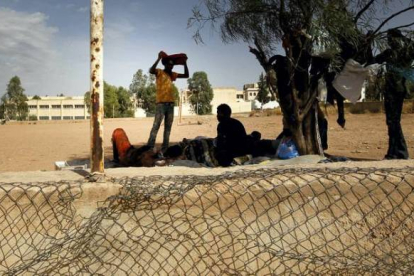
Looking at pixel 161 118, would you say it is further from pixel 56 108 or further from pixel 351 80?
pixel 56 108

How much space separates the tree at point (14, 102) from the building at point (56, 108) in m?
17.1

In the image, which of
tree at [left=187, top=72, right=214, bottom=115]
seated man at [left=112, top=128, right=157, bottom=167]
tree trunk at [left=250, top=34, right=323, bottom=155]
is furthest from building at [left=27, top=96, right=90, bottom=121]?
tree trunk at [left=250, top=34, right=323, bottom=155]

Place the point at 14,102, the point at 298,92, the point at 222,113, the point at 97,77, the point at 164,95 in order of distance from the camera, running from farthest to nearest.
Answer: the point at 14,102 < the point at 164,95 < the point at 222,113 < the point at 298,92 < the point at 97,77

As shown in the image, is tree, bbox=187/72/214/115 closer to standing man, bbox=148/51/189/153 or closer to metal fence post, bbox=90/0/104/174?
standing man, bbox=148/51/189/153

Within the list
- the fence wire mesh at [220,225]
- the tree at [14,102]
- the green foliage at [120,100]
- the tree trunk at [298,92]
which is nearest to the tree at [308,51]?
the tree trunk at [298,92]

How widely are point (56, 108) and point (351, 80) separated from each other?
80.5m

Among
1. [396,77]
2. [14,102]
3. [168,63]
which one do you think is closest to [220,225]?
[396,77]

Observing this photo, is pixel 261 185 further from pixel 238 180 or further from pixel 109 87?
pixel 109 87

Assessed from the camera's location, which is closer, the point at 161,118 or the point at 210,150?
the point at 210,150

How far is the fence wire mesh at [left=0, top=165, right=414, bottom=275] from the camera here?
2.43 metres

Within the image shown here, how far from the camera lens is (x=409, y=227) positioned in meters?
2.73

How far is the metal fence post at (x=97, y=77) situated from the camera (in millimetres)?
2459

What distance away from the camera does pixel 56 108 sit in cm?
7862

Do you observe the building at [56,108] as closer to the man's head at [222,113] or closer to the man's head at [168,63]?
the man's head at [168,63]
